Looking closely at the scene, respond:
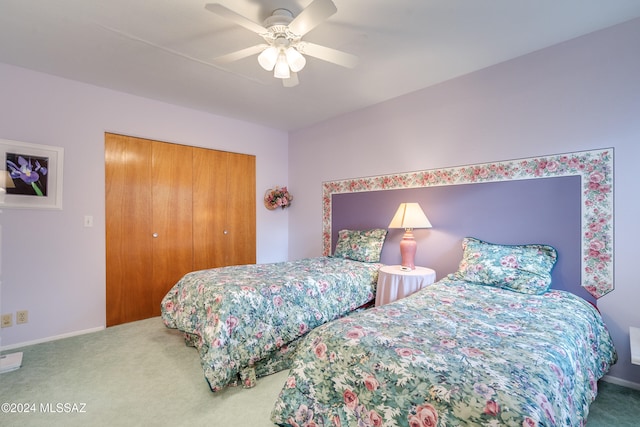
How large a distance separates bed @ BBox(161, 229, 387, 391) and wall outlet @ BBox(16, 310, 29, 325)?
4.02 ft

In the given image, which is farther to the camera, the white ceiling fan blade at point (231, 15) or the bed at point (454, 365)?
the white ceiling fan blade at point (231, 15)

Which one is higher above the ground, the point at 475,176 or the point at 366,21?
the point at 366,21

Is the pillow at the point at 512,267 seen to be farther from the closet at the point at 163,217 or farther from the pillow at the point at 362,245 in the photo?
the closet at the point at 163,217

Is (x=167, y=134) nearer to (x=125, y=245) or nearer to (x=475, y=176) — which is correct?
(x=125, y=245)

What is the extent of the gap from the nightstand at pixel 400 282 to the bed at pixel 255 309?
0.61 feet

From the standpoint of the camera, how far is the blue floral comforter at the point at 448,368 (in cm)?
89

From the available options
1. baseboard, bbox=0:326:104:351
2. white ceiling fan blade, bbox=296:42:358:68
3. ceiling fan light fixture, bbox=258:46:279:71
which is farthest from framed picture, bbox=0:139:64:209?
white ceiling fan blade, bbox=296:42:358:68

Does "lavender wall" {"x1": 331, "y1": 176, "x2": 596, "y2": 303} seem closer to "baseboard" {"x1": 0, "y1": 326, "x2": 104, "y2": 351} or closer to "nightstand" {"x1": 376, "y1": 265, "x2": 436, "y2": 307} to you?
"nightstand" {"x1": 376, "y1": 265, "x2": 436, "y2": 307}

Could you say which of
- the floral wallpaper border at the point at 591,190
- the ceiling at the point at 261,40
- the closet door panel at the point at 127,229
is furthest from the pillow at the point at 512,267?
the closet door panel at the point at 127,229

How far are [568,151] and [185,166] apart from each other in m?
3.74

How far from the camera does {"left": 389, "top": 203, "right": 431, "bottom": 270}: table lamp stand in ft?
8.79

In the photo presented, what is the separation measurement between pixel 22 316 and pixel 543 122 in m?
4.67

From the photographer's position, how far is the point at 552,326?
1.39 m

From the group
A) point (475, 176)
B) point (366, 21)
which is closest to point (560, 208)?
point (475, 176)
